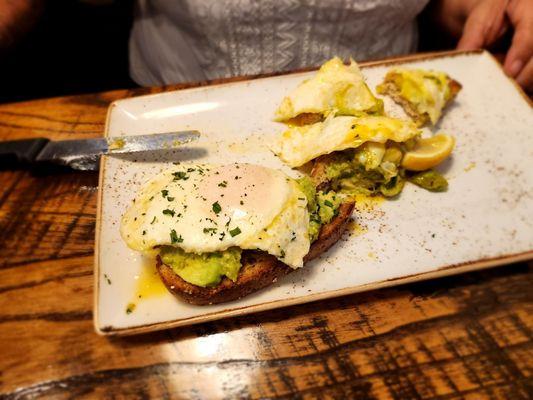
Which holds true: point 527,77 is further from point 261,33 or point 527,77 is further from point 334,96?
point 261,33

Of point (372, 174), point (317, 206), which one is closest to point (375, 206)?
→ point (372, 174)

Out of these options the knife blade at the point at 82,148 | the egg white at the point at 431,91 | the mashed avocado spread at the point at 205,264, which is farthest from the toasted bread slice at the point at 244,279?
the egg white at the point at 431,91

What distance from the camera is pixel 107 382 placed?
64.2 inches

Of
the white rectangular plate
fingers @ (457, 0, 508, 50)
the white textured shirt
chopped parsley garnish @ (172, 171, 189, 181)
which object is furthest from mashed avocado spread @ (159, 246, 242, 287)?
fingers @ (457, 0, 508, 50)

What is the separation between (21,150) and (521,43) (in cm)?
294

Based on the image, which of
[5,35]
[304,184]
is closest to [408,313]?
[304,184]

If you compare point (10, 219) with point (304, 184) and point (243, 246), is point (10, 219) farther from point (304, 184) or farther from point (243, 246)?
point (304, 184)

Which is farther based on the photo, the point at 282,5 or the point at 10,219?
the point at 282,5

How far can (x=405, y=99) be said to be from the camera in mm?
2494

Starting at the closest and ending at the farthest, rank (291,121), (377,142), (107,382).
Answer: (107,382)
(377,142)
(291,121)

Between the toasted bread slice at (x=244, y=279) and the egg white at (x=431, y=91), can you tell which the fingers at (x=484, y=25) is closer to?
the egg white at (x=431, y=91)

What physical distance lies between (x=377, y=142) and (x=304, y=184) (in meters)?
0.46

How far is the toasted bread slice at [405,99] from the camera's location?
247 centimetres

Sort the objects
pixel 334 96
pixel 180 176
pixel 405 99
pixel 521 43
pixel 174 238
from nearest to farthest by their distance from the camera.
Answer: pixel 174 238
pixel 180 176
pixel 334 96
pixel 405 99
pixel 521 43
